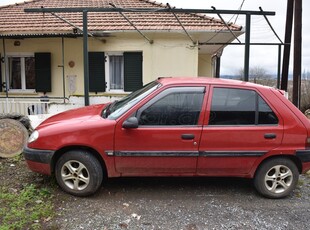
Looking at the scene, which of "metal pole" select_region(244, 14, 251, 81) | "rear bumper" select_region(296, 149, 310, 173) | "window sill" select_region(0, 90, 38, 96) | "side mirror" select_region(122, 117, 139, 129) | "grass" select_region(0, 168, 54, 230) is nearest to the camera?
"grass" select_region(0, 168, 54, 230)

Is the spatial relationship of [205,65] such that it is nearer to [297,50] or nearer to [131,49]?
[297,50]

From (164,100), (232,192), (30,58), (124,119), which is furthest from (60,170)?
(30,58)

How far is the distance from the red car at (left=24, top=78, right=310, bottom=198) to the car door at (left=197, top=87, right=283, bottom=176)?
0.01 meters

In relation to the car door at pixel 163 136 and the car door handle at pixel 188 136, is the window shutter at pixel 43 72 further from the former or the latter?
the car door handle at pixel 188 136

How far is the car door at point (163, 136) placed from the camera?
426 centimetres

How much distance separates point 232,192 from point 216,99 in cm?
146

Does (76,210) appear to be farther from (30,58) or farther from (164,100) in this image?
(30,58)

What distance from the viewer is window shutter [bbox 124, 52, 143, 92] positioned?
35.7 feet

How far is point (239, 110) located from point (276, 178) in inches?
43.9

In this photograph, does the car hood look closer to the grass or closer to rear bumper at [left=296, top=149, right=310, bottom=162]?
the grass

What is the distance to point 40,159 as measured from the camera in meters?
4.35

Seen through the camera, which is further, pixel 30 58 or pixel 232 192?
pixel 30 58

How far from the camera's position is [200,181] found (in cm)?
512

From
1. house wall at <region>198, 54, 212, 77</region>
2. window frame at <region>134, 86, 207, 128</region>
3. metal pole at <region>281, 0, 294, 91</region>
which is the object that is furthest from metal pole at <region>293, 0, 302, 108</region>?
window frame at <region>134, 86, 207, 128</region>
